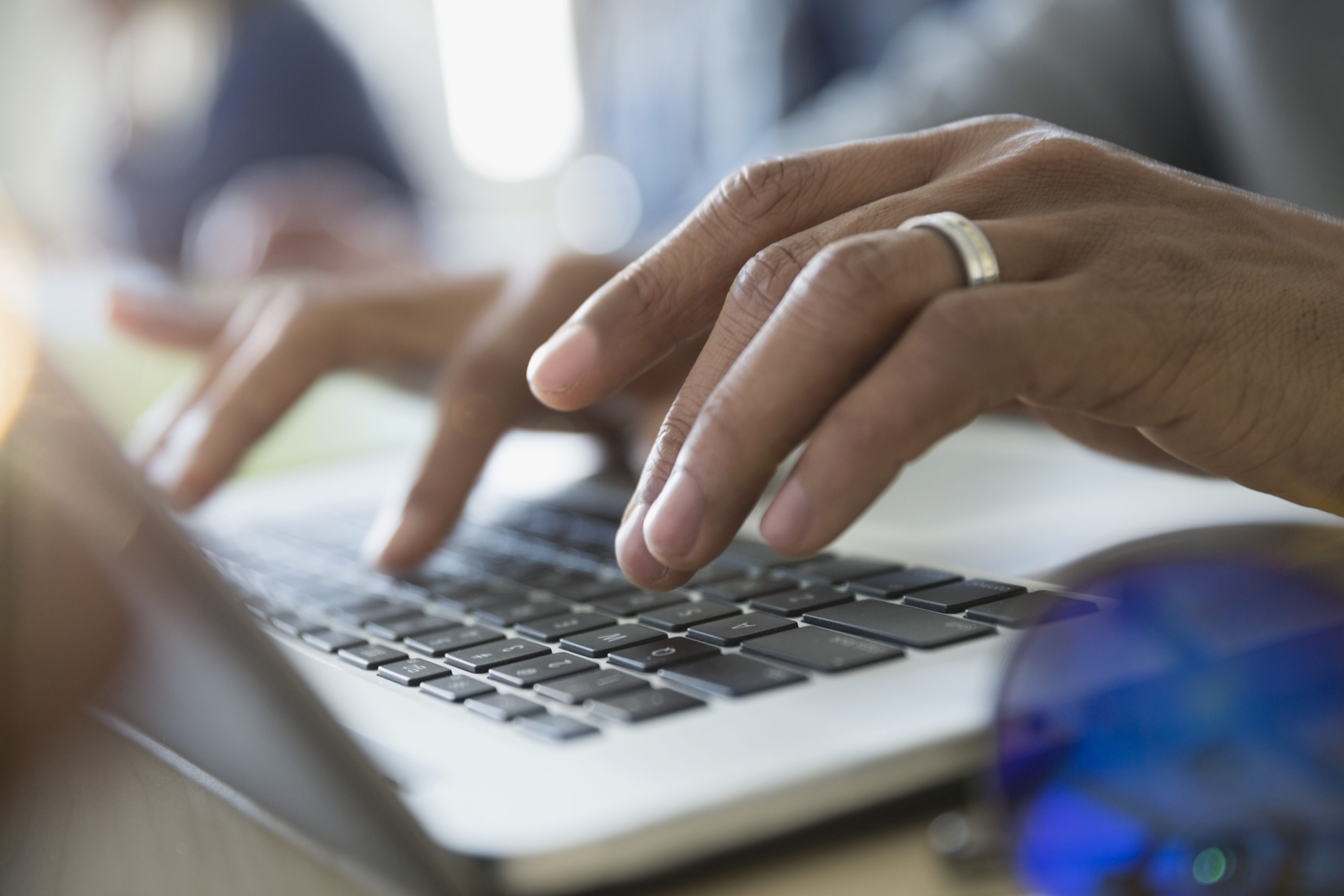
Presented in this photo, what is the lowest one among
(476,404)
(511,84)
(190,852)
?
(190,852)

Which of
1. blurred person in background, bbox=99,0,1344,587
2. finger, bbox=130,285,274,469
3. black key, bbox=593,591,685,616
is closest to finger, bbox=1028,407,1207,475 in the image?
blurred person in background, bbox=99,0,1344,587

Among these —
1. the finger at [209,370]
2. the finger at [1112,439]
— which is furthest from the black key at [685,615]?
the finger at [209,370]

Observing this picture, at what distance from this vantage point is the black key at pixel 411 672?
415 millimetres

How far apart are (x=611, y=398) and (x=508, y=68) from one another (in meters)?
3.70

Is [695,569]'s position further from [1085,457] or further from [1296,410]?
[1085,457]

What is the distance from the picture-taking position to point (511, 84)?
4.25 meters

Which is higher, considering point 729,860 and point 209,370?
point 209,370

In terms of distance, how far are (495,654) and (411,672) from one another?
34 millimetres

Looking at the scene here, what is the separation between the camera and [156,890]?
297 millimetres

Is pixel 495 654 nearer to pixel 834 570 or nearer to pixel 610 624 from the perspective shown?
pixel 610 624

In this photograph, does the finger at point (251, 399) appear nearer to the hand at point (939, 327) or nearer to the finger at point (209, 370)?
the finger at point (209, 370)

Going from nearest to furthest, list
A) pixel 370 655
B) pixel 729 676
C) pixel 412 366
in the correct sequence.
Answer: pixel 729 676 < pixel 370 655 < pixel 412 366

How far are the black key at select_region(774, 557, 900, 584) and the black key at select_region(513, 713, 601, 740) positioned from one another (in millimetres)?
180

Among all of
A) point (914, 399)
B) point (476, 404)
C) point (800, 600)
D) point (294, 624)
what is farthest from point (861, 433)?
point (476, 404)
